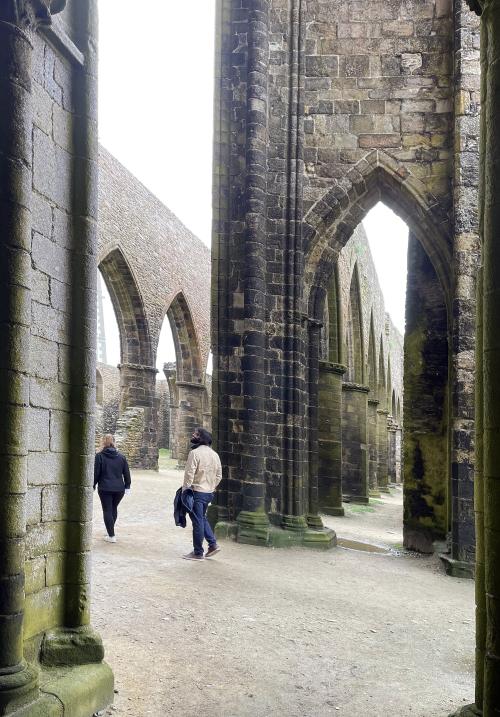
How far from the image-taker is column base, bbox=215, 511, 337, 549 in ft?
30.0

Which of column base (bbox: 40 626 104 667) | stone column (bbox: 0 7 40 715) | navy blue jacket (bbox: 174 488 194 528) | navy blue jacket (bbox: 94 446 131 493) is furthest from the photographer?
navy blue jacket (bbox: 94 446 131 493)

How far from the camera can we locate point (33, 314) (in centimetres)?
346

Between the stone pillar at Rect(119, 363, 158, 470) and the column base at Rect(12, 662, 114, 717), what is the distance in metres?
17.2

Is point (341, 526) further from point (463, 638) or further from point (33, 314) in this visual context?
point (33, 314)

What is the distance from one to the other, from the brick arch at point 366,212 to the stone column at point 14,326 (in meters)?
6.98

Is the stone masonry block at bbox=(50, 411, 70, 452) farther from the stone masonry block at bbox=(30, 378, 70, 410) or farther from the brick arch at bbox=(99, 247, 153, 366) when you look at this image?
the brick arch at bbox=(99, 247, 153, 366)

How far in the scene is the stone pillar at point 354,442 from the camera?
17391mm

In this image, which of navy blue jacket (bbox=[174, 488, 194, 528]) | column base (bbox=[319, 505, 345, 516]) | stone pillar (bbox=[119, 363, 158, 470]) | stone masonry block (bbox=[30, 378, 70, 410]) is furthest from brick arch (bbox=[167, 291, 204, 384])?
stone masonry block (bbox=[30, 378, 70, 410])

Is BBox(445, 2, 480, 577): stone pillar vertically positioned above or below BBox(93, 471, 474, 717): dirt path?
above

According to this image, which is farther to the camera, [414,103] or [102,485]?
[414,103]

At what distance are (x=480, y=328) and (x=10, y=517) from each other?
7.33ft

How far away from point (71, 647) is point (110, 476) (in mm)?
4508

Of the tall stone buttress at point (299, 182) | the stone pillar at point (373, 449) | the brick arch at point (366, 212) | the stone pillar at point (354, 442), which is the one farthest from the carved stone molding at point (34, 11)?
the stone pillar at point (373, 449)

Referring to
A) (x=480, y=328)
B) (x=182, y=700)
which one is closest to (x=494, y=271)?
(x=480, y=328)
